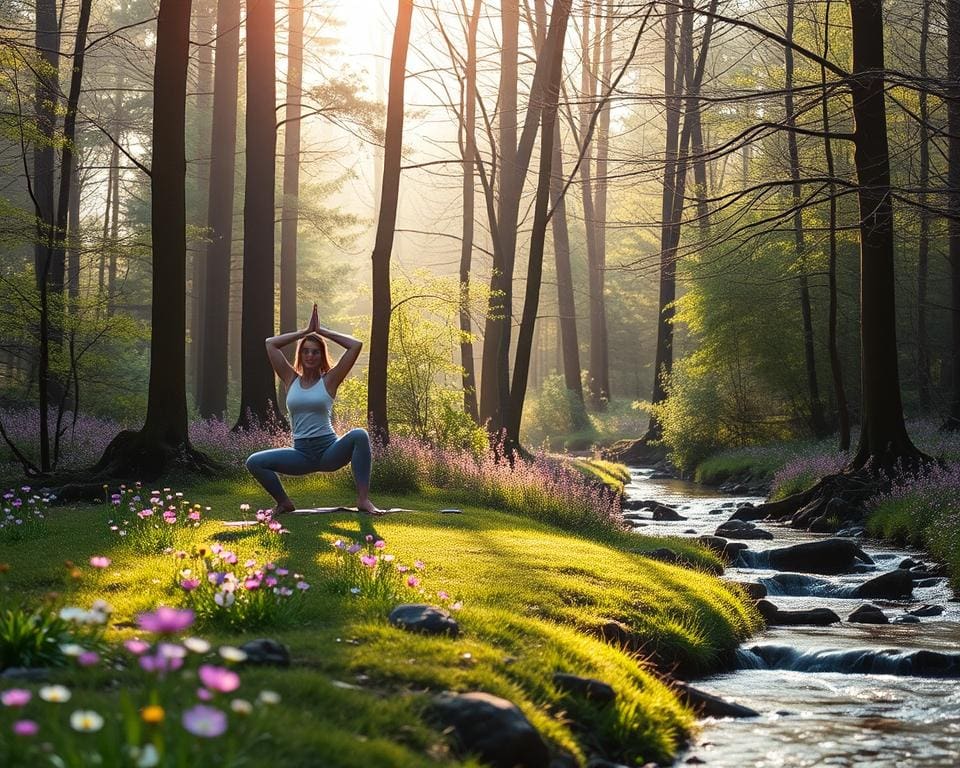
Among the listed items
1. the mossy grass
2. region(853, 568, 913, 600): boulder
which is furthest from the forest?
region(853, 568, 913, 600): boulder

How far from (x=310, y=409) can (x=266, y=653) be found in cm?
567

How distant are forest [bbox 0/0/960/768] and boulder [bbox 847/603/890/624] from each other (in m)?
1.27

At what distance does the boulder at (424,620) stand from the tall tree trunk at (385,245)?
1087 cm

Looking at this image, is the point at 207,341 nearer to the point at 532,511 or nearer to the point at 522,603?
the point at 532,511

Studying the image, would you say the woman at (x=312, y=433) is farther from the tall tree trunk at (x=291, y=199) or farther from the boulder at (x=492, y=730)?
the tall tree trunk at (x=291, y=199)

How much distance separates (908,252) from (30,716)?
97.4 feet

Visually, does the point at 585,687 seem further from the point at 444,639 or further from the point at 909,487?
the point at 909,487

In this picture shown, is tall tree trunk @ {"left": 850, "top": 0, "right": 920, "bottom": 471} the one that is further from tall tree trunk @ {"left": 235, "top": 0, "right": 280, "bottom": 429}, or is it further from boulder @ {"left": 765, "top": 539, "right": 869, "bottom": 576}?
tall tree trunk @ {"left": 235, "top": 0, "right": 280, "bottom": 429}

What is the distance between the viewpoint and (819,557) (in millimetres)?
12820

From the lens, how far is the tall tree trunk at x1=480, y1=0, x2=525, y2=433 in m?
25.9

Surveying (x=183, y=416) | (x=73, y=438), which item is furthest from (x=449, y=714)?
(x=73, y=438)

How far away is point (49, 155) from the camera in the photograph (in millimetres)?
23047

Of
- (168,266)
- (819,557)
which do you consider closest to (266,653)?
(819,557)

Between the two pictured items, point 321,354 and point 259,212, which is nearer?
point 321,354
